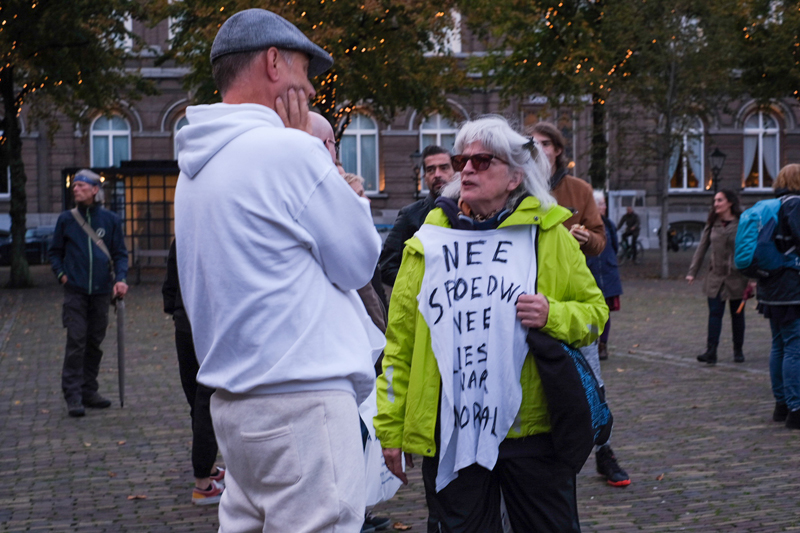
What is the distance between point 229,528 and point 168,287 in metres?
3.31

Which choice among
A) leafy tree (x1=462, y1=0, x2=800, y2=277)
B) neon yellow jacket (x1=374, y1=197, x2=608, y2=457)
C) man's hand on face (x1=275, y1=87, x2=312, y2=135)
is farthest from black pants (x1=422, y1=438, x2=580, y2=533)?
leafy tree (x1=462, y1=0, x2=800, y2=277)

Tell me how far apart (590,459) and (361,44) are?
17170 millimetres

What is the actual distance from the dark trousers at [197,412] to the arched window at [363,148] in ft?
113

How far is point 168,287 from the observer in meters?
5.59

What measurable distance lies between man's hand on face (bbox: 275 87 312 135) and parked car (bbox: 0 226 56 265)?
106 feet

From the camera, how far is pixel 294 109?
2.40 metres

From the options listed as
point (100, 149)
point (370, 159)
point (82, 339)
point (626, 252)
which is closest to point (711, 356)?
point (82, 339)

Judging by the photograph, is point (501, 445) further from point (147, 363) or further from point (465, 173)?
point (147, 363)

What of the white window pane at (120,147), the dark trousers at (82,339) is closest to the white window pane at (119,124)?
the white window pane at (120,147)

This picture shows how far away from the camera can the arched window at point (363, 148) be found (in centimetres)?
3994

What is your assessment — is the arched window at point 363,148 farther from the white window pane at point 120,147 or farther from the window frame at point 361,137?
the white window pane at point 120,147

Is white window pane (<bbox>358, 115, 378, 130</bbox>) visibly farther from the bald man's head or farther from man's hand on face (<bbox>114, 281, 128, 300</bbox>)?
the bald man's head

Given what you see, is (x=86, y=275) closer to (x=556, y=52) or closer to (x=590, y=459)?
(x=590, y=459)

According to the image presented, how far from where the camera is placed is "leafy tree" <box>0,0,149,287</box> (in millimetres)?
20641
